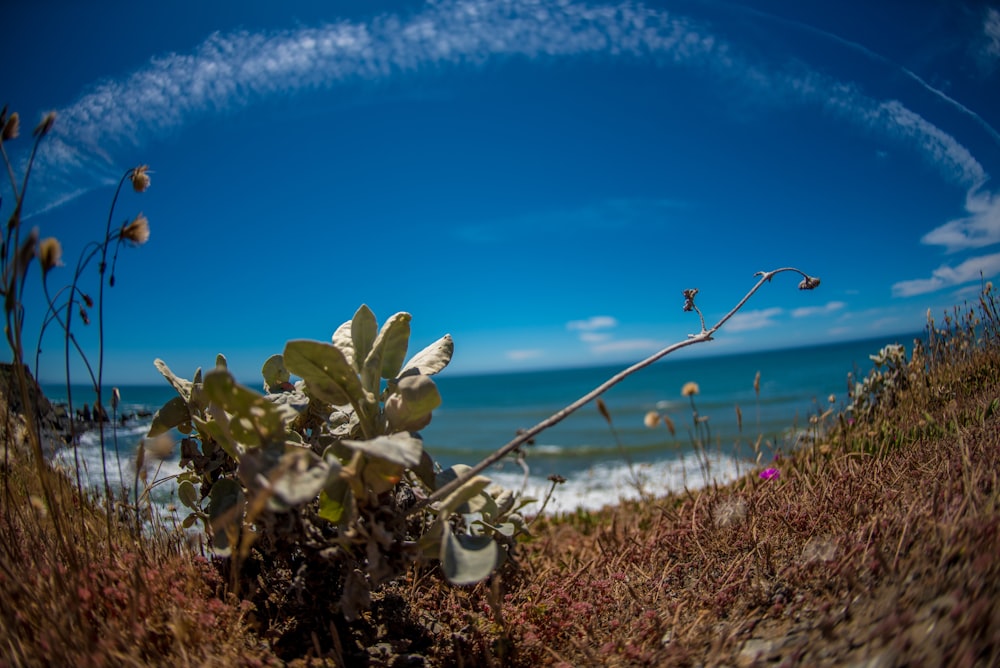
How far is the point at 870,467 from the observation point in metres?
2.43

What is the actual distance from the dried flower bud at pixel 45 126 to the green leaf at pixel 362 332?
3.56 ft

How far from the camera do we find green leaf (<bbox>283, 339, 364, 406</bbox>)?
5.52 ft

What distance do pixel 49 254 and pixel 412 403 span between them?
1.08m

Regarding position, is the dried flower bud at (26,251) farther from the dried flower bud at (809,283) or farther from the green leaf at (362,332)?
the dried flower bud at (809,283)

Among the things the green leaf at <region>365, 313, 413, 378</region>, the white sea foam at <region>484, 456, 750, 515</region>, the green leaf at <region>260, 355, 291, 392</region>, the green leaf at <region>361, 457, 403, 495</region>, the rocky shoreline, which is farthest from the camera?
the white sea foam at <region>484, 456, 750, 515</region>

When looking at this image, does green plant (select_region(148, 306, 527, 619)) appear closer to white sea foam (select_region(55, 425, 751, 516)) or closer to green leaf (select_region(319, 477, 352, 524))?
green leaf (select_region(319, 477, 352, 524))

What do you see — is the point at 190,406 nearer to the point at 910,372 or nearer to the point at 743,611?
the point at 743,611

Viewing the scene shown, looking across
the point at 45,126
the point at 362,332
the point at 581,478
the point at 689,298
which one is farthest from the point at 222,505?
the point at 581,478

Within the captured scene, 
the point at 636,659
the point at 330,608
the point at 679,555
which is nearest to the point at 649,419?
the point at 679,555

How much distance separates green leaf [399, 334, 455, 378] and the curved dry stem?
40 centimetres

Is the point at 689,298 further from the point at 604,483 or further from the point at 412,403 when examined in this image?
the point at 604,483

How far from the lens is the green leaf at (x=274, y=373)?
7.29 feet

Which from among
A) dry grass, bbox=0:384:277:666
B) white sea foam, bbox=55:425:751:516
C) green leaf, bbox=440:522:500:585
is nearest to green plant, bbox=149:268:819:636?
green leaf, bbox=440:522:500:585

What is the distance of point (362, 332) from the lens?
1968 millimetres
